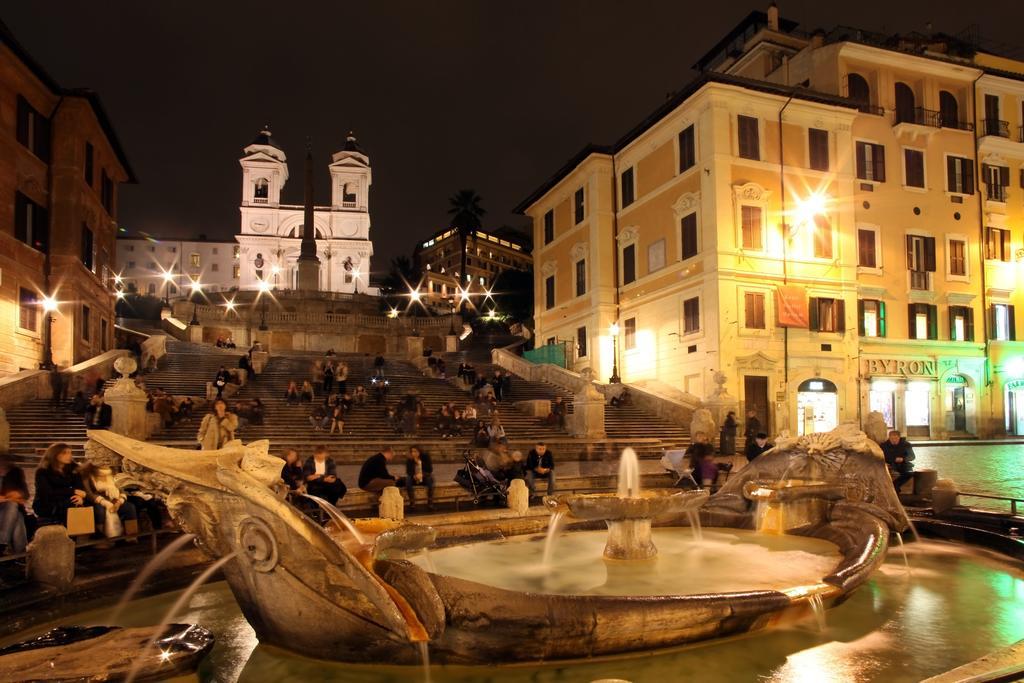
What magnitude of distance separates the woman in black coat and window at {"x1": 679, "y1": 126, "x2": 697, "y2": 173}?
994 inches

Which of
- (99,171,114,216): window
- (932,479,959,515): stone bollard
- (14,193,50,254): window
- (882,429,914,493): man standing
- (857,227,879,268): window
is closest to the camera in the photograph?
(932,479,959,515): stone bollard

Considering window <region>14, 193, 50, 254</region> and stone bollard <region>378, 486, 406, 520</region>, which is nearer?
stone bollard <region>378, 486, 406, 520</region>

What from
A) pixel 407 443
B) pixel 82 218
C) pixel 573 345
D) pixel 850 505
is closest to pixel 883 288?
pixel 573 345

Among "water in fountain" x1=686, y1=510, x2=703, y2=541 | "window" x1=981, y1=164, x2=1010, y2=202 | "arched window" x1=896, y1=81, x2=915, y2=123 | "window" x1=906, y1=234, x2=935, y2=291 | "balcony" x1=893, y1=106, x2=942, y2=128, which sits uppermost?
"arched window" x1=896, y1=81, x2=915, y2=123

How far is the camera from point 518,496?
10727 mm

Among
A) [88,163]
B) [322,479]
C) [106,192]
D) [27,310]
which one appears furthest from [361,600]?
[106,192]

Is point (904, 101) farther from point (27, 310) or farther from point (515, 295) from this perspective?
point (515, 295)

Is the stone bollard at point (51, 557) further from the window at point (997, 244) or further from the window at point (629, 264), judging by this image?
the window at point (997, 244)

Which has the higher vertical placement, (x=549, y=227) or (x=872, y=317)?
(x=549, y=227)

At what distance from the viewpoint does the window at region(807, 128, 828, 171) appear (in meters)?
29.4

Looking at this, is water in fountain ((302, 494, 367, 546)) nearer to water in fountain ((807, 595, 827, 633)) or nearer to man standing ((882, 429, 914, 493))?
water in fountain ((807, 595, 827, 633))

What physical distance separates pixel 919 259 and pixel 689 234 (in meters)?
10.5

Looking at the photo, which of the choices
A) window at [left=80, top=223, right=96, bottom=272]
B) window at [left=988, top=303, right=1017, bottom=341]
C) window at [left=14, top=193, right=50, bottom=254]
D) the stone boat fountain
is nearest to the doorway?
window at [left=988, top=303, right=1017, bottom=341]

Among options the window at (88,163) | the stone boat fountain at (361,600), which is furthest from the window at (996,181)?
the window at (88,163)
